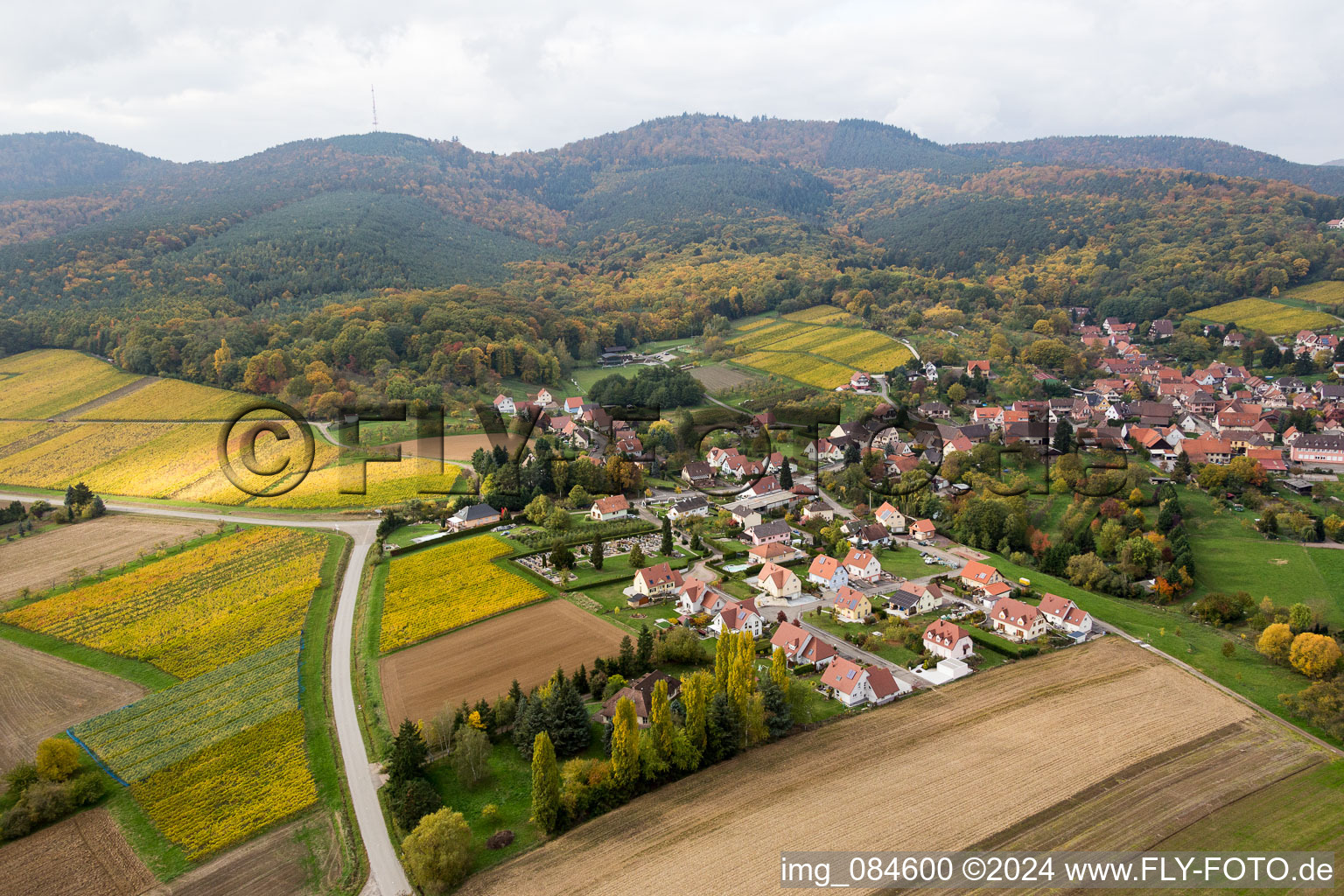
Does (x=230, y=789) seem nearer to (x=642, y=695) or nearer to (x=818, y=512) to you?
(x=642, y=695)

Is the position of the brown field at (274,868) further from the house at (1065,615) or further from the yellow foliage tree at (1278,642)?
the yellow foliage tree at (1278,642)

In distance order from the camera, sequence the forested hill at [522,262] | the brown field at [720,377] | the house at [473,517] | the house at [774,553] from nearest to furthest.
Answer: the house at [774,553], the house at [473,517], the forested hill at [522,262], the brown field at [720,377]

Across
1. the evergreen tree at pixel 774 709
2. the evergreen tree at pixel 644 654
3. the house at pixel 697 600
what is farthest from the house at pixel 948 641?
the evergreen tree at pixel 644 654

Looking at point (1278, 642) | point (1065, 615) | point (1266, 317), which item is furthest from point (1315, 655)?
point (1266, 317)

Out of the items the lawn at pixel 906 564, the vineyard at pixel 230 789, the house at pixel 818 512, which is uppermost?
the house at pixel 818 512

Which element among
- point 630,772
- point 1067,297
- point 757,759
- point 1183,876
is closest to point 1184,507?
point 1183,876

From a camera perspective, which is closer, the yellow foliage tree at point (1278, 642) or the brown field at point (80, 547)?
the yellow foliage tree at point (1278, 642)
